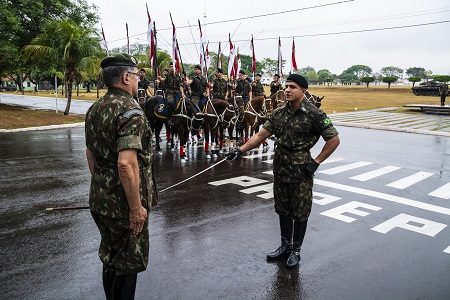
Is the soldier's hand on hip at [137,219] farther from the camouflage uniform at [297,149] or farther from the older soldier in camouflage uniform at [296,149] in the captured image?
the camouflage uniform at [297,149]

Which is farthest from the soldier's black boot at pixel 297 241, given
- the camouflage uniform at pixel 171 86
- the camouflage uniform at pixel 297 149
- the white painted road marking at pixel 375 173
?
the camouflage uniform at pixel 171 86

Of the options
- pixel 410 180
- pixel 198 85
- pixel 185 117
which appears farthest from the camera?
pixel 198 85

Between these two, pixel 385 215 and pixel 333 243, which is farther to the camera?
pixel 385 215

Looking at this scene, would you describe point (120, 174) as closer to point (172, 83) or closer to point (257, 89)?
point (172, 83)

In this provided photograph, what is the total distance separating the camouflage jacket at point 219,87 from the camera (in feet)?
40.2

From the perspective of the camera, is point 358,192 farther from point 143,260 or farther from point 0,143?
point 0,143

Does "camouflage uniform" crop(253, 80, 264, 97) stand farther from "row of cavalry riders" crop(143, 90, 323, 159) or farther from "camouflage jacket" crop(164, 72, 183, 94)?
"camouflage jacket" crop(164, 72, 183, 94)

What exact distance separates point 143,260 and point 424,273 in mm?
3139

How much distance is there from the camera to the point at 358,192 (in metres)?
7.20

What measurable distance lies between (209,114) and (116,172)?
817cm

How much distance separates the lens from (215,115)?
1080 centimetres

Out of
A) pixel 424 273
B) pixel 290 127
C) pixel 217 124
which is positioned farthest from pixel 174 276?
pixel 217 124

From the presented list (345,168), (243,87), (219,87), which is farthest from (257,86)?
(345,168)

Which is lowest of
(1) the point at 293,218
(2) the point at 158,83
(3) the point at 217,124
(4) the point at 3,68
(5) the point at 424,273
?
(5) the point at 424,273
